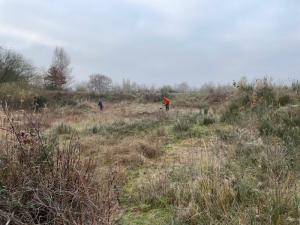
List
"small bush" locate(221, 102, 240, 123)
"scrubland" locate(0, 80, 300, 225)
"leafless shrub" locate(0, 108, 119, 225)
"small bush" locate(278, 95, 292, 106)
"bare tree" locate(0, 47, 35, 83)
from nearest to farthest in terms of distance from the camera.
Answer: "leafless shrub" locate(0, 108, 119, 225), "scrubland" locate(0, 80, 300, 225), "small bush" locate(221, 102, 240, 123), "small bush" locate(278, 95, 292, 106), "bare tree" locate(0, 47, 35, 83)

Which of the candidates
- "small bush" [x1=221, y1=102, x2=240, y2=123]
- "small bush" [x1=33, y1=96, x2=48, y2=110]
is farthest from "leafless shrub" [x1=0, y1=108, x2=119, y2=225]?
"small bush" [x1=221, y1=102, x2=240, y2=123]

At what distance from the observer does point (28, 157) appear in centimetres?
455

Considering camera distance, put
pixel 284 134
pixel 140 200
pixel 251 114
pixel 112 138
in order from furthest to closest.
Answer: pixel 251 114 < pixel 112 138 < pixel 284 134 < pixel 140 200

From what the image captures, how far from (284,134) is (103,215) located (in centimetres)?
583

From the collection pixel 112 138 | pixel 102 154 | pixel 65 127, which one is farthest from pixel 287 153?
pixel 65 127

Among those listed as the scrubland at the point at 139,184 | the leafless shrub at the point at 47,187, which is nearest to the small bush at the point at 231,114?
the scrubland at the point at 139,184

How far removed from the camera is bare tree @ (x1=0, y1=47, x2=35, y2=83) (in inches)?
1975

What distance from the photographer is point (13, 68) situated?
169ft

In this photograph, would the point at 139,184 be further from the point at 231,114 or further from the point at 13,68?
the point at 13,68

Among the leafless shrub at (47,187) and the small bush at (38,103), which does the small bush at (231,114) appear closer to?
the small bush at (38,103)

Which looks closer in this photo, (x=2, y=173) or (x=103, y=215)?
(x=103, y=215)

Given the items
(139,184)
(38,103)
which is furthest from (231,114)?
(139,184)

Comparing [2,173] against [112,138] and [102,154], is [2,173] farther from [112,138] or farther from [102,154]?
[112,138]

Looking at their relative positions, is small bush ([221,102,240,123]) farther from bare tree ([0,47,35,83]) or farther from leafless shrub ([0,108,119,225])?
bare tree ([0,47,35,83])
